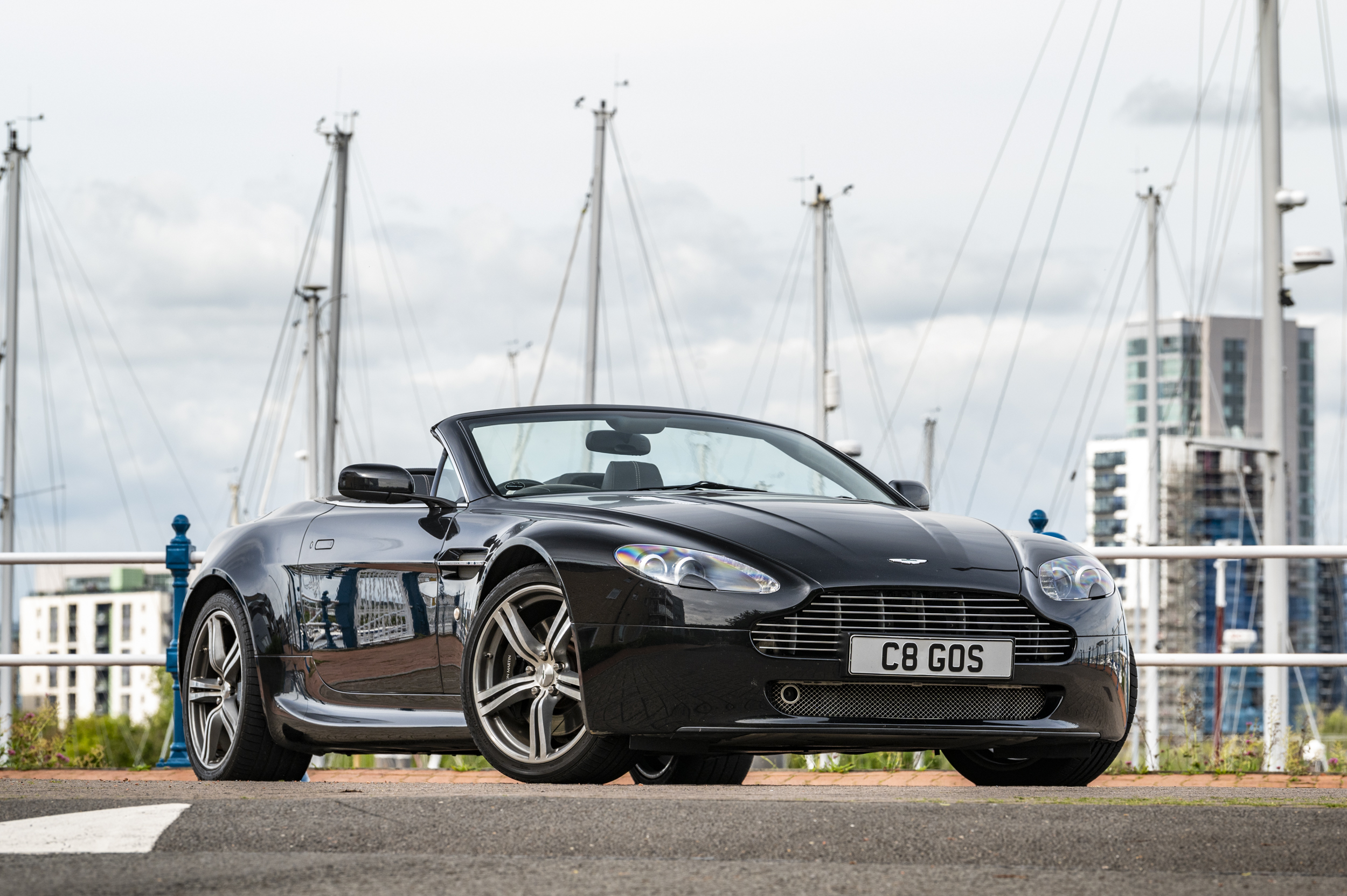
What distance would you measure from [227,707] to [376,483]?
1.47 m

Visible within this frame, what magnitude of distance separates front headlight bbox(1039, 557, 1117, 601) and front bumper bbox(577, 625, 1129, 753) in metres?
0.37

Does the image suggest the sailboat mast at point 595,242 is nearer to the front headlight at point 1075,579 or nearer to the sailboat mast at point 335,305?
the sailboat mast at point 335,305

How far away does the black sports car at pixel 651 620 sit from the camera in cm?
611

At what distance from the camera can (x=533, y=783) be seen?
6.54 metres

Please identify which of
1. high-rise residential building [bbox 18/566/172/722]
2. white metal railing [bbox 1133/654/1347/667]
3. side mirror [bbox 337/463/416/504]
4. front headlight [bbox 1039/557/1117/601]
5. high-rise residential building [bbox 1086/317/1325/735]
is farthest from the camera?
high-rise residential building [bbox 1086/317/1325/735]

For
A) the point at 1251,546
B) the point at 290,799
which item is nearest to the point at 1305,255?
the point at 1251,546

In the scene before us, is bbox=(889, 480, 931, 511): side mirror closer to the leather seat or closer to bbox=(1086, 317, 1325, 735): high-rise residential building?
the leather seat

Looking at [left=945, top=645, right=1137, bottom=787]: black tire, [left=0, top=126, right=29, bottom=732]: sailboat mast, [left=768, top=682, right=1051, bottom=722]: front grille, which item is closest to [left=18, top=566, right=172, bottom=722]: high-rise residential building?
[left=0, top=126, right=29, bottom=732]: sailboat mast

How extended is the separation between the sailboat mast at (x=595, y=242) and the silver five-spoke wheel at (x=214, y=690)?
83.4 feet

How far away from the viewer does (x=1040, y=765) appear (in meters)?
7.26

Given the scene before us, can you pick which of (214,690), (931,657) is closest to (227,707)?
(214,690)

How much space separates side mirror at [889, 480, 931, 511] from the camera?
8.02 meters

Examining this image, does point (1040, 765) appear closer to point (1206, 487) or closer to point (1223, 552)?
point (1223, 552)

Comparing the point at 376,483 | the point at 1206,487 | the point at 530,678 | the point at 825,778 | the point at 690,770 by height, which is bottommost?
the point at 1206,487
